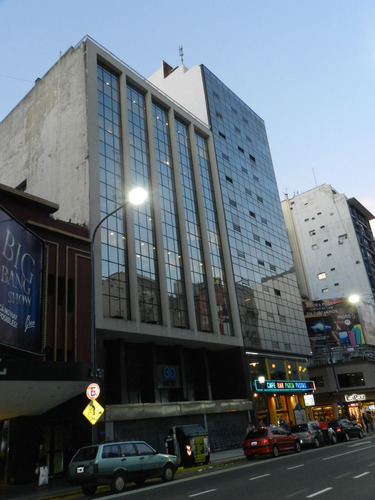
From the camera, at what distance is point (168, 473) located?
18.3 metres

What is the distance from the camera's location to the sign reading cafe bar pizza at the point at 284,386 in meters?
42.1

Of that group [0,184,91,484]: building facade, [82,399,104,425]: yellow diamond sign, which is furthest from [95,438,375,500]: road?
[0,184,91,484]: building facade

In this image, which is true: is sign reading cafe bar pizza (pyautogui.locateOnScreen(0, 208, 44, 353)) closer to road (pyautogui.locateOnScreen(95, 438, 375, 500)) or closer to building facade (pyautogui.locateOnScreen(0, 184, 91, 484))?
building facade (pyautogui.locateOnScreen(0, 184, 91, 484))

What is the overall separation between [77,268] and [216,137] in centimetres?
3072

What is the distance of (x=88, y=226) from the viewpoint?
101 ft

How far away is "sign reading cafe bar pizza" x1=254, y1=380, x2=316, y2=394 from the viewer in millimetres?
42062

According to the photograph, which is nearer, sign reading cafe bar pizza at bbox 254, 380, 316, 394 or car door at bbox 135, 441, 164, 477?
car door at bbox 135, 441, 164, 477

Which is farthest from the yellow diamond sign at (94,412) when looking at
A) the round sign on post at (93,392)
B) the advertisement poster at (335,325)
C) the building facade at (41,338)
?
the advertisement poster at (335,325)

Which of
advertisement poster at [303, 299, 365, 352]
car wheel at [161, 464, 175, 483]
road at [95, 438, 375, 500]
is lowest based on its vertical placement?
road at [95, 438, 375, 500]

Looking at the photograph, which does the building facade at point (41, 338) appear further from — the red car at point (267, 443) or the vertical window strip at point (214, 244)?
the vertical window strip at point (214, 244)

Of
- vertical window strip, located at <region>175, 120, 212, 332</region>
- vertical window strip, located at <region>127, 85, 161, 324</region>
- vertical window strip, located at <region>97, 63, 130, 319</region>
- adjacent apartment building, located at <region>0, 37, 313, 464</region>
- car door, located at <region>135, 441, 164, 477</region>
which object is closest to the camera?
car door, located at <region>135, 441, 164, 477</region>

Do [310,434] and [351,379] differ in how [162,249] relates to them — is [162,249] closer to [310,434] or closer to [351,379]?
[310,434]

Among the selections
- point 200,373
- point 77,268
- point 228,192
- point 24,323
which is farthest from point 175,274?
point 24,323

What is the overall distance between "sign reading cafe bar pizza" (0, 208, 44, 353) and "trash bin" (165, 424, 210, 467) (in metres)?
9.40
